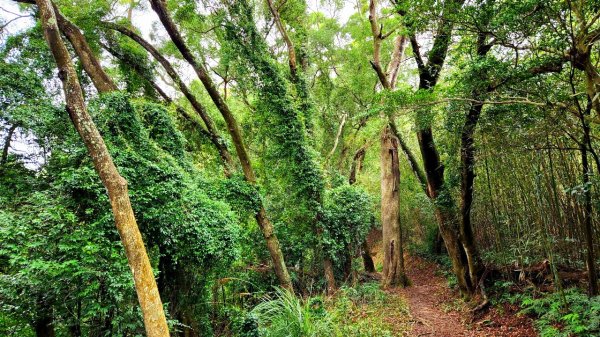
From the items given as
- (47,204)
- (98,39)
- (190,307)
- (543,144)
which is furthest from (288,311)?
(98,39)

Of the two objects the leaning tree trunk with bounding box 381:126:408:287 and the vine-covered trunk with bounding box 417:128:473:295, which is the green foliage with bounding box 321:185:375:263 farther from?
the vine-covered trunk with bounding box 417:128:473:295

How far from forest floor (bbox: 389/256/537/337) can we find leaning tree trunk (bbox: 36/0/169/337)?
433 centimetres

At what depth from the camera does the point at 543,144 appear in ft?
14.6

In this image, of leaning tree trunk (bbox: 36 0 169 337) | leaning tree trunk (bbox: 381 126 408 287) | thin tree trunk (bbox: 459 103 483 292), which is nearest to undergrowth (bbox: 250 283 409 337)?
leaning tree trunk (bbox: 36 0 169 337)

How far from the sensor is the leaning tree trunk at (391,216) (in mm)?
10391

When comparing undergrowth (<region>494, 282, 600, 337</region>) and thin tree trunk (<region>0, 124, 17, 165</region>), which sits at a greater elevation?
thin tree trunk (<region>0, 124, 17, 165</region>)

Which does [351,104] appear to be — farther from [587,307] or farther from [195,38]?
[587,307]

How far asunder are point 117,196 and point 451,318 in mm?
6809

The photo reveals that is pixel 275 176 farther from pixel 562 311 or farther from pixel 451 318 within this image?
pixel 562 311

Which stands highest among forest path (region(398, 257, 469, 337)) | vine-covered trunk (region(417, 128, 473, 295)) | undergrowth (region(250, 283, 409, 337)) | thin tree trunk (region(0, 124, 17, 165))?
thin tree trunk (region(0, 124, 17, 165))

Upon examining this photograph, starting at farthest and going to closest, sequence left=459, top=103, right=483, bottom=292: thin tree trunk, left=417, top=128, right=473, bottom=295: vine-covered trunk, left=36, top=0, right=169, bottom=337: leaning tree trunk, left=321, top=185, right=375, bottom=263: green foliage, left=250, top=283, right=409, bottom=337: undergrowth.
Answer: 1. left=321, top=185, right=375, bottom=263: green foliage
2. left=417, top=128, right=473, bottom=295: vine-covered trunk
3. left=459, top=103, right=483, bottom=292: thin tree trunk
4. left=250, top=283, right=409, bottom=337: undergrowth
5. left=36, top=0, right=169, bottom=337: leaning tree trunk

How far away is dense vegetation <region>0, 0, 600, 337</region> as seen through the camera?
12.4 ft

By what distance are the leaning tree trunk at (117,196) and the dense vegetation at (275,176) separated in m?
0.02

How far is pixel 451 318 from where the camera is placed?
668 cm
